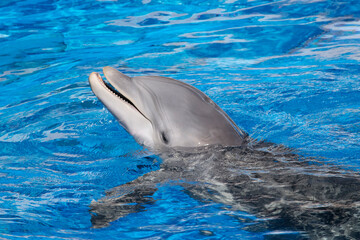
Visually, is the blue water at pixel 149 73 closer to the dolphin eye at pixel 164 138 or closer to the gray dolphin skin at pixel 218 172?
the gray dolphin skin at pixel 218 172

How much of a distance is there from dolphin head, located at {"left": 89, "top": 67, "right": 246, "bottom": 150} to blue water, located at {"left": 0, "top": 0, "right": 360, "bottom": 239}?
0.39m

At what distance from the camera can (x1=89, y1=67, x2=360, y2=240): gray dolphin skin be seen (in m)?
3.93

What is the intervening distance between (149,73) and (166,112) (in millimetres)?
4245

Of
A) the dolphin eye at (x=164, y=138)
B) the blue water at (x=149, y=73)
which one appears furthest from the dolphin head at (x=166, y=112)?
the blue water at (x=149, y=73)

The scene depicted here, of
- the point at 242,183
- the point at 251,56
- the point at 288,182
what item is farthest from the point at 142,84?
the point at 251,56

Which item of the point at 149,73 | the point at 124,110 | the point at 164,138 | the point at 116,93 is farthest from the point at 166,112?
the point at 149,73

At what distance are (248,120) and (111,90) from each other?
247 cm

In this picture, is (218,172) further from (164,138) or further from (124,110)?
(124,110)

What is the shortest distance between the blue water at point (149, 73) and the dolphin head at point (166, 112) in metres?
0.39

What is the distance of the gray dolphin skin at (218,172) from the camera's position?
393cm

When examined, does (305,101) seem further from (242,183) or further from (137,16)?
(137,16)

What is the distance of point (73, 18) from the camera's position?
13180 mm

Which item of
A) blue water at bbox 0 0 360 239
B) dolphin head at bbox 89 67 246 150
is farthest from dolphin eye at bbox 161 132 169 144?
blue water at bbox 0 0 360 239

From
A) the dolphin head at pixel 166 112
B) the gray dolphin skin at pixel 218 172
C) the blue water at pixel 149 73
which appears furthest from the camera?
the dolphin head at pixel 166 112
